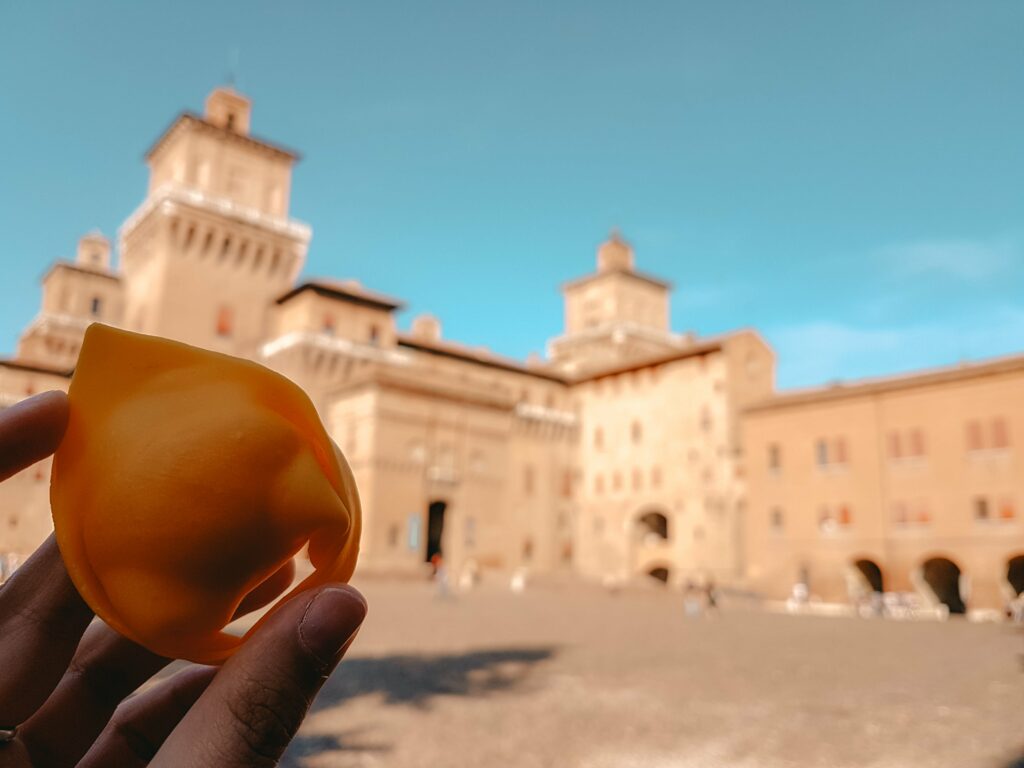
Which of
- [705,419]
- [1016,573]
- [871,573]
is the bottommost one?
[871,573]

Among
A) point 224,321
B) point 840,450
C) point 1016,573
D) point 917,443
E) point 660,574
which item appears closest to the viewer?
point 1016,573

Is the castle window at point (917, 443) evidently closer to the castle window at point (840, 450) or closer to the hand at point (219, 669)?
the castle window at point (840, 450)

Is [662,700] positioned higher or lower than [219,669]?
lower

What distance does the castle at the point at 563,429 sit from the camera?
3123 centimetres

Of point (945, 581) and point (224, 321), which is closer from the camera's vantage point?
point (945, 581)

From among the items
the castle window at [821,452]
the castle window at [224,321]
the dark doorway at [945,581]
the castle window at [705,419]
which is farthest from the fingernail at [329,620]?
the castle window at [705,419]

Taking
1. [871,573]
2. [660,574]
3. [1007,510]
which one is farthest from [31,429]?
[660,574]

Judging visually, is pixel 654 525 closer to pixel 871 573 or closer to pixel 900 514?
pixel 871 573

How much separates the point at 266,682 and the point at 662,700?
1013cm

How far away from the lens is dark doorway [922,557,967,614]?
32.2m

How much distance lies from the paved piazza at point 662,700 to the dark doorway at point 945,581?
13.8 meters

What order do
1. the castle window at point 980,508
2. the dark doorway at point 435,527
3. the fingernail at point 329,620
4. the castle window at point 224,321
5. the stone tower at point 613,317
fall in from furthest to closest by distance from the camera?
the stone tower at point 613,317 → the dark doorway at point 435,527 → the castle window at point 224,321 → the castle window at point 980,508 → the fingernail at point 329,620

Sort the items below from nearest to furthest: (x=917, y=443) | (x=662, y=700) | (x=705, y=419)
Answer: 1. (x=662, y=700)
2. (x=917, y=443)
3. (x=705, y=419)

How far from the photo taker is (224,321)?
40188mm
